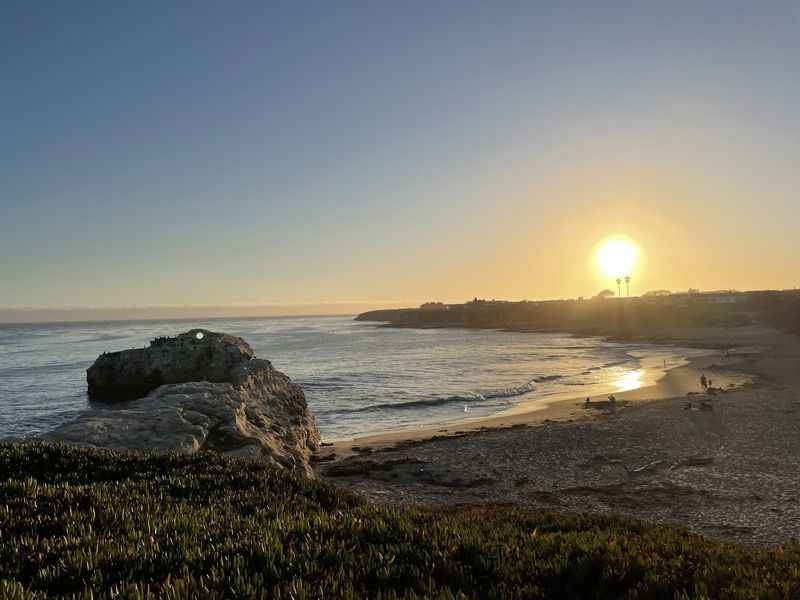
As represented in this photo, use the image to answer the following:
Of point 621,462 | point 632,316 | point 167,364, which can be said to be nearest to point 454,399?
point 621,462

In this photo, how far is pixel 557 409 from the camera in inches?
1214

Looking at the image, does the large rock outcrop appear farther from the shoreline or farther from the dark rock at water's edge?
the shoreline

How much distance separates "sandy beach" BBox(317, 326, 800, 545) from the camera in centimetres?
1388

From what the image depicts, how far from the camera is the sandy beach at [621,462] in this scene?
1388 cm

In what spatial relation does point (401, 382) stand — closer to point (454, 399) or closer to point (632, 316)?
point (454, 399)

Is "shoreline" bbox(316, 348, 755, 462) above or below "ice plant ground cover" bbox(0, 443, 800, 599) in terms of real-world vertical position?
below

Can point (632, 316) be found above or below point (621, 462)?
above

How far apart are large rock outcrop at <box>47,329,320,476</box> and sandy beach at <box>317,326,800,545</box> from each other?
2250mm

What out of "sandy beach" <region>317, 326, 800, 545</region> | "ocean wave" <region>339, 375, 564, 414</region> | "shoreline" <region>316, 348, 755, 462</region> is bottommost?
"ocean wave" <region>339, 375, 564, 414</region>

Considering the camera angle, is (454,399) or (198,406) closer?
(198,406)

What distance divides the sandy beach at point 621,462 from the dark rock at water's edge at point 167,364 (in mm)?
9580

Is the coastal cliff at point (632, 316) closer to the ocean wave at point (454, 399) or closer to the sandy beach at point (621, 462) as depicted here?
the ocean wave at point (454, 399)

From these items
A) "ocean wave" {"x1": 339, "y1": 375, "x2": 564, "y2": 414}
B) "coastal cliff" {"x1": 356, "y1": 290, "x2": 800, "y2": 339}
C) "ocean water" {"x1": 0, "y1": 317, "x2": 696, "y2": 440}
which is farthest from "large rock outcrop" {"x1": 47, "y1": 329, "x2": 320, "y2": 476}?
"coastal cliff" {"x1": 356, "y1": 290, "x2": 800, "y2": 339}

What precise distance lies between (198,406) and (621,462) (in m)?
14.8
